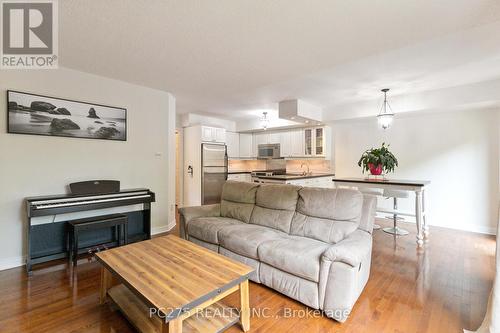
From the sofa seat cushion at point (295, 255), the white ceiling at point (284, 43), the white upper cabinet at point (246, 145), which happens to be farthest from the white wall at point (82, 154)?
the white upper cabinet at point (246, 145)

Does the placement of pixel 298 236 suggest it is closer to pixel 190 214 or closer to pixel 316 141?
pixel 190 214

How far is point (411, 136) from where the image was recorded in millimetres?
Answer: 4887

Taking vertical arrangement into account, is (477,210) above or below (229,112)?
below

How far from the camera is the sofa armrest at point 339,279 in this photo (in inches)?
71.9

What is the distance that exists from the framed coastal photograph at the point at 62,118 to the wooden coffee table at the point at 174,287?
201cm

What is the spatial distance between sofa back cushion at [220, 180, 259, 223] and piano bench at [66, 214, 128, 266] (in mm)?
1386

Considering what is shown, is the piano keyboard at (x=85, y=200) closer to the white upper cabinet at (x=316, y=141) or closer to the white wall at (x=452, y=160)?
the white upper cabinet at (x=316, y=141)

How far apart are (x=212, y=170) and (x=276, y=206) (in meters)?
3.30

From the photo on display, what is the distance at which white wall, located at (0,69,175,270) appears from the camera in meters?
2.78

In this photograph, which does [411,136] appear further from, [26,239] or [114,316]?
[26,239]

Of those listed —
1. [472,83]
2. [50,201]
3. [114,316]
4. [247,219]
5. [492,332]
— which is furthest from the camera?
[472,83]

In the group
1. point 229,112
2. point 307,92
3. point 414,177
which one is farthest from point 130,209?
point 414,177

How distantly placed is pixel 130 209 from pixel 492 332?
414cm

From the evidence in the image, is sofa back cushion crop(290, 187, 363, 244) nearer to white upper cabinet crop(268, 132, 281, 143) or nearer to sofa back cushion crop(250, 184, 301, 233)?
sofa back cushion crop(250, 184, 301, 233)
